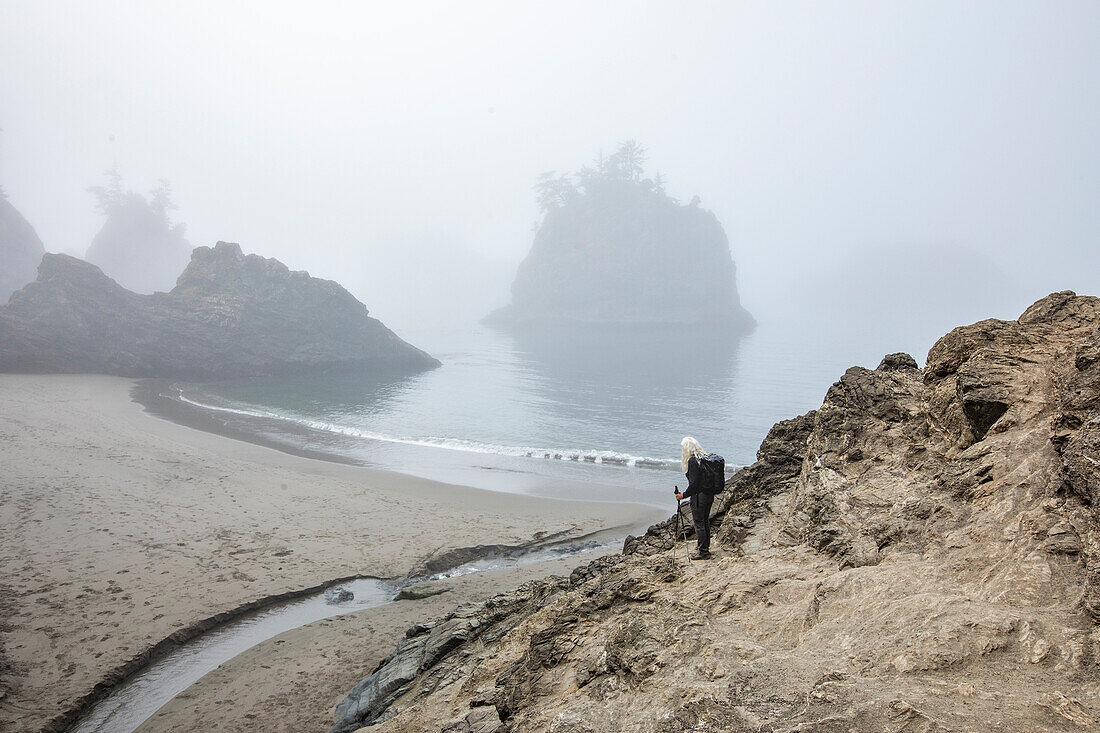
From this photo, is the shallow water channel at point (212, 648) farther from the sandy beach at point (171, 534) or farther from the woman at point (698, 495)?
the woman at point (698, 495)

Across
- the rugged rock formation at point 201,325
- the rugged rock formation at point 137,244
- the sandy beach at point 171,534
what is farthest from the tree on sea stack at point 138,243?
the sandy beach at point 171,534

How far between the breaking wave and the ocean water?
0.08 meters

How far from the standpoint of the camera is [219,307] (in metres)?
45.6

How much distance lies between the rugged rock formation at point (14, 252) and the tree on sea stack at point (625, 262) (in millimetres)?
71215

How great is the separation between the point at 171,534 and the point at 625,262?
10251cm

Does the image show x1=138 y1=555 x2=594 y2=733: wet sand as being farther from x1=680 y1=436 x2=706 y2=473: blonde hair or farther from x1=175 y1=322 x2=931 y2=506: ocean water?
x1=175 y1=322 x2=931 y2=506: ocean water

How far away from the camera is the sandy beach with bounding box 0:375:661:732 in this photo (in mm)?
7895

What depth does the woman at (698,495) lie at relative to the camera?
630cm

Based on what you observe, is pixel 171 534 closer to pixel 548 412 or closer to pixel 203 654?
pixel 203 654

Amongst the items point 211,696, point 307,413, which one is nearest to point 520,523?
point 211,696

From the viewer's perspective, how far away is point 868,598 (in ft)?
13.7

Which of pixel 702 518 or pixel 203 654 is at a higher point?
pixel 702 518

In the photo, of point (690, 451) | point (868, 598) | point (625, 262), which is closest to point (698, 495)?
point (690, 451)

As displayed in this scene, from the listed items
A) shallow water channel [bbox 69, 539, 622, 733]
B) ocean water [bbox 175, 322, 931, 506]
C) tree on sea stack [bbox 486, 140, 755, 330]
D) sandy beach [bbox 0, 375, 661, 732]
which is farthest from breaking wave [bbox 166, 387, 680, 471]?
tree on sea stack [bbox 486, 140, 755, 330]
